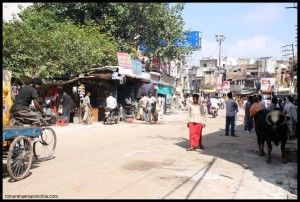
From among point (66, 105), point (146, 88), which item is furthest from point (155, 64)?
point (66, 105)

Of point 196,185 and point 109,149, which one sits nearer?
point 196,185

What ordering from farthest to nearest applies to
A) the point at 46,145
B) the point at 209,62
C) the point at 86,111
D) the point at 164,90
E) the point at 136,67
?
the point at 209,62 → the point at 164,90 → the point at 136,67 → the point at 86,111 → the point at 46,145

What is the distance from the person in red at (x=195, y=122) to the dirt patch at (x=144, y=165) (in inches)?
99.8

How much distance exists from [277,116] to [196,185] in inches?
168

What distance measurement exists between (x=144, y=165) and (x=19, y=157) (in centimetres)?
298

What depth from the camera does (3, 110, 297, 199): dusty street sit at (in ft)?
24.3

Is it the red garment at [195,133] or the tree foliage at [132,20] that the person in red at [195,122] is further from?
the tree foliage at [132,20]

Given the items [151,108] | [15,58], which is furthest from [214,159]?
[151,108]

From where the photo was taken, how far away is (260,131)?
40.1 ft

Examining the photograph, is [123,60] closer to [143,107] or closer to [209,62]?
[143,107]

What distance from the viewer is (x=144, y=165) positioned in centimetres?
1009

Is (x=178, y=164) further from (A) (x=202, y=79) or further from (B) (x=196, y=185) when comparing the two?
(A) (x=202, y=79)

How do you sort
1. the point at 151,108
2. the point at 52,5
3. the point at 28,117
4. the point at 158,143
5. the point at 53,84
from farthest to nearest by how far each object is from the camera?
the point at 52,5 → the point at 151,108 → the point at 53,84 → the point at 158,143 → the point at 28,117

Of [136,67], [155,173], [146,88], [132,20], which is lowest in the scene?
[155,173]
